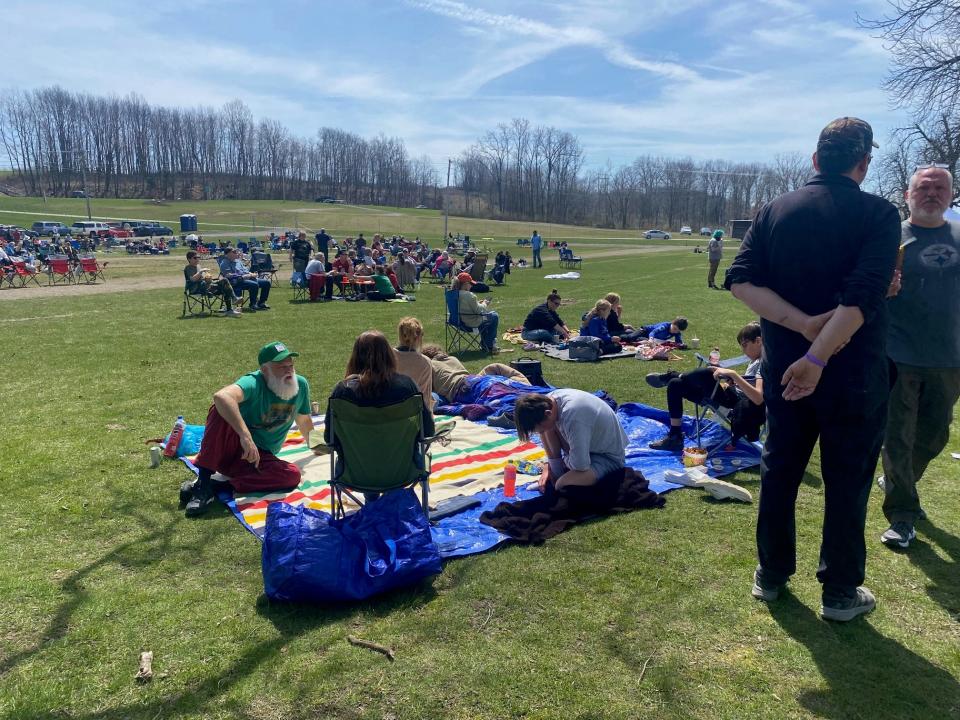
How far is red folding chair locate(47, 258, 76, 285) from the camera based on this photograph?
1985 cm

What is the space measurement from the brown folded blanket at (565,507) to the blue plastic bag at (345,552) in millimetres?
638

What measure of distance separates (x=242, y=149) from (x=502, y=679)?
115922mm

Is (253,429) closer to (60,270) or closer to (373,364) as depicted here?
(373,364)

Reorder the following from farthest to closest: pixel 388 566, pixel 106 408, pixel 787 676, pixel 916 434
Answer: pixel 106 408 → pixel 916 434 → pixel 388 566 → pixel 787 676

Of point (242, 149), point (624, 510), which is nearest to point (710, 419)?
point (624, 510)

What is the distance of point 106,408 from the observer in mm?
6641

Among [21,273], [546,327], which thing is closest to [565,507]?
[546,327]

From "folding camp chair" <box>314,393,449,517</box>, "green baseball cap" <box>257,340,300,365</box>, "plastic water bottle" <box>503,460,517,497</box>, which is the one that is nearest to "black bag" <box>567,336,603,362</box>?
"plastic water bottle" <box>503,460,517,497</box>

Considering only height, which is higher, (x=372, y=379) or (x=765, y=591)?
(x=372, y=379)

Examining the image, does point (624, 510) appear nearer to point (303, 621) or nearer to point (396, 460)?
point (396, 460)

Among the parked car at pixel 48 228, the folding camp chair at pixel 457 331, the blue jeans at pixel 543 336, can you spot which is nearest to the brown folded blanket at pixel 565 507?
the folding camp chair at pixel 457 331

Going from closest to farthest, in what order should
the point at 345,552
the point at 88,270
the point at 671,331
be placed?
the point at 345,552, the point at 671,331, the point at 88,270

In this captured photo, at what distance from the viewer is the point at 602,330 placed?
988 centimetres

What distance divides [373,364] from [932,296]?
3.09m
